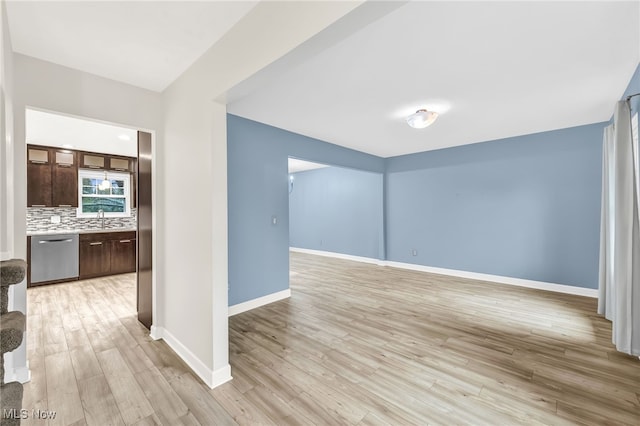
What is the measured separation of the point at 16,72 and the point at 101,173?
13.7 feet

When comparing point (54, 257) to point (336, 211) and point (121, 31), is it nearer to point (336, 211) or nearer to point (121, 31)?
point (121, 31)

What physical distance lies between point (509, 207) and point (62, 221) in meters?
8.34

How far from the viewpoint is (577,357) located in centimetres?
240

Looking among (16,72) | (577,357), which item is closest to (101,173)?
(16,72)

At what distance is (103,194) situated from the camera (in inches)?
223

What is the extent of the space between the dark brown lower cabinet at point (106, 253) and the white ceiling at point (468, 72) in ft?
13.0

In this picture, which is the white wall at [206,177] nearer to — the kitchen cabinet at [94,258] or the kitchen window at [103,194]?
the kitchen cabinet at [94,258]

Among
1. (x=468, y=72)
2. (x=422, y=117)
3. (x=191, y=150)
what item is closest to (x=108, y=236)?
(x=191, y=150)

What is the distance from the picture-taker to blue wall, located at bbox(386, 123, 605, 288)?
3.98 meters

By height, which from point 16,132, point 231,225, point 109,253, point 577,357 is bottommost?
point 577,357

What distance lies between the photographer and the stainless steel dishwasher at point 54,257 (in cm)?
446

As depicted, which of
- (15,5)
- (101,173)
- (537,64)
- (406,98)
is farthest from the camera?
(101,173)

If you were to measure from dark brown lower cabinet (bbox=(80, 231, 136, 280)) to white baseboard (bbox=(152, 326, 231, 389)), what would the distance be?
11.7 ft

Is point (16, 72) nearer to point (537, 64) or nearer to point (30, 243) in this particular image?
point (30, 243)
